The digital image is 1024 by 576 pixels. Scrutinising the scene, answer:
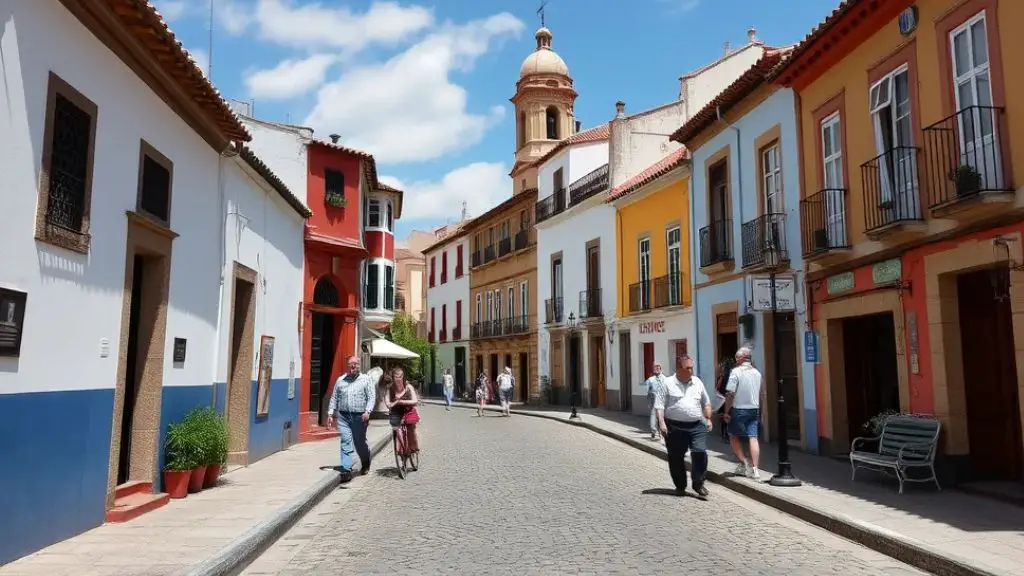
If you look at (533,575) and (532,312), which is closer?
(533,575)

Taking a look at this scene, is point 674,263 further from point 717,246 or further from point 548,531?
point 548,531

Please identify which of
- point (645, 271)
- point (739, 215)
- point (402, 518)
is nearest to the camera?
point (402, 518)

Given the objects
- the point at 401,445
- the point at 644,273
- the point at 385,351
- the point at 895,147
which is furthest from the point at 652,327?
the point at 895,147

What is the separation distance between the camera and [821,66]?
13.5 metres

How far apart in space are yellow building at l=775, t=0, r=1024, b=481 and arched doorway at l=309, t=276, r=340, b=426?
1083 centimetres

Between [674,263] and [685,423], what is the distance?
13.0 m

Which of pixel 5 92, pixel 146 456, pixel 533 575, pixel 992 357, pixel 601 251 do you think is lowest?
pixel 533 575

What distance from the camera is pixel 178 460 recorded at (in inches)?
367

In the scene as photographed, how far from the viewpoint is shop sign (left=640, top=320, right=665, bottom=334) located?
2333 centimetres

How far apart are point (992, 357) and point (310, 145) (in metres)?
13.6

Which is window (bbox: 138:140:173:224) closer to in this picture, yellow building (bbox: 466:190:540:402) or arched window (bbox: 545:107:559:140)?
yellow building (bbox: 466:190:540:402)

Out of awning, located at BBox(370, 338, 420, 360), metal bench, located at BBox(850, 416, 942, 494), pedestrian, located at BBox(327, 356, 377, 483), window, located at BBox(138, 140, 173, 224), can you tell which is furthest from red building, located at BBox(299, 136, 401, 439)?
metal bench, located at BBox(850, 416, 942, 494)

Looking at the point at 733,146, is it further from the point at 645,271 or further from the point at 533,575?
the point at 533,575

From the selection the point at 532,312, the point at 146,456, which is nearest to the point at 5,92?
the point at 146,456
